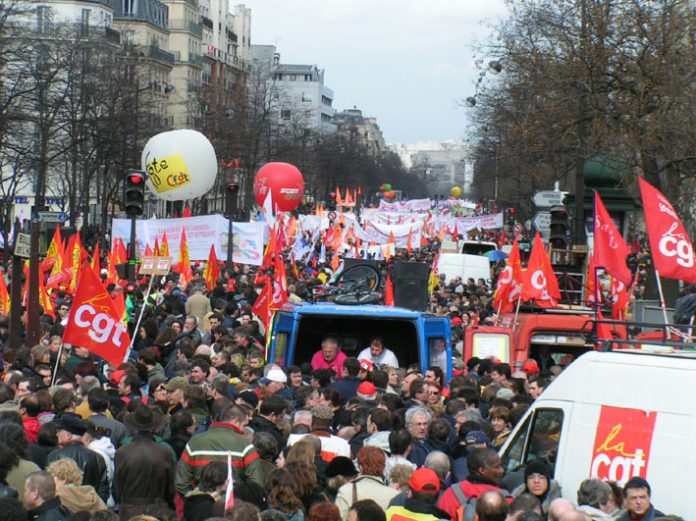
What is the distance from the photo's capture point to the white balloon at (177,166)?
31594 mm

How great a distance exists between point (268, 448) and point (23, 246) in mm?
9018

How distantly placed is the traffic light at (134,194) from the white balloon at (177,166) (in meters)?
6.99

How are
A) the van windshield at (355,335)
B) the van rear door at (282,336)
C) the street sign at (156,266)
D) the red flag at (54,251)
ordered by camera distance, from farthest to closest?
1. the red flag at (54,251)
2. the street sign at (156,266)
3. the van windshield at (355,335)
4. the van rear door at (282,336)

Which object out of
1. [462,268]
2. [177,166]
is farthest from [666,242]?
[462,268]

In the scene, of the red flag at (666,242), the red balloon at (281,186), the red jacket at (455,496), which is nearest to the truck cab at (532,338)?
the red flag at (666,242)

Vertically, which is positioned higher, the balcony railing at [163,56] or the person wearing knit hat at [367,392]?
the balcony railing at [163,56]

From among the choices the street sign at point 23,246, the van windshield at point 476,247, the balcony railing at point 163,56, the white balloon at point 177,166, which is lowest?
the van windshield at point 476,247

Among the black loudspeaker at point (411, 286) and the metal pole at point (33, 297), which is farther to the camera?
the black loudspeaker at point (411, 286)

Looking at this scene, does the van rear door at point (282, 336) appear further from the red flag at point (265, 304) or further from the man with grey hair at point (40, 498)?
the man with grey hair at point (40, 498)

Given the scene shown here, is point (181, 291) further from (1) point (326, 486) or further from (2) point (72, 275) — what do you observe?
(1) point (326, 486)

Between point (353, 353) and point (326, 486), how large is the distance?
8243 millimetres

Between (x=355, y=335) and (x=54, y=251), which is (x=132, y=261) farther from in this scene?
(x=355, y=335)

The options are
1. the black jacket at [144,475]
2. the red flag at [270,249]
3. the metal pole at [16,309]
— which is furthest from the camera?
the red flag at [270,249]

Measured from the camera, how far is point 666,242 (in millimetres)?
15047
